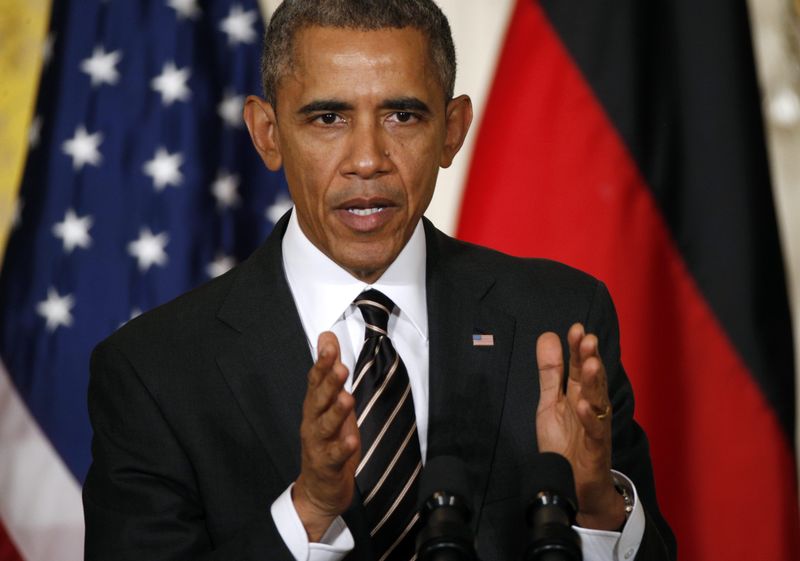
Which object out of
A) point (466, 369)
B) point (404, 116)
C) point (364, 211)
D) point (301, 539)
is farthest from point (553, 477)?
point (404, 116)

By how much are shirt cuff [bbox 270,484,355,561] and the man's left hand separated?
1.11 feet

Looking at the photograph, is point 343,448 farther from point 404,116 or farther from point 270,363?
point 404,116

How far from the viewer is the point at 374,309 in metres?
1.98

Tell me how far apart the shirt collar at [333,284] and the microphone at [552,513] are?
0.66m

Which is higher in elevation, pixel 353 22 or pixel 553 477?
pixel 353 22

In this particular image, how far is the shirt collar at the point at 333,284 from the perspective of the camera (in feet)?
6.58

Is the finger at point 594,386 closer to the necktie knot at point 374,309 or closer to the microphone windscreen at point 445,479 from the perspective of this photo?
the microphone windscreen at point 445,479

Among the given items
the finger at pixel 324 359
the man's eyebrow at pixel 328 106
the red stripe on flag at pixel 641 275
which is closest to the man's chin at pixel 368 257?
the man's eyebrow at pixel 328 106

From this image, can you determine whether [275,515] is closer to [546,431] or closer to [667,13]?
[546,431]

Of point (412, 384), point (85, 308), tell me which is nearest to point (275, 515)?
point (412, 384)

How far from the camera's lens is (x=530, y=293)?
2.14 metres

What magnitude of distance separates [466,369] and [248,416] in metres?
0.40

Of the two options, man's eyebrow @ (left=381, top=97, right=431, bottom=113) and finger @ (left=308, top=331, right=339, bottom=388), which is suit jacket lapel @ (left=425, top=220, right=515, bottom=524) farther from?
finger @ (left=308, top=331, right=339, bottom=388)

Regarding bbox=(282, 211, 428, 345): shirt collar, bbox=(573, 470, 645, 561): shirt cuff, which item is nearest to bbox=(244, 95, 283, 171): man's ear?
bbox=(282, 211, 428, 345): shirt collar
